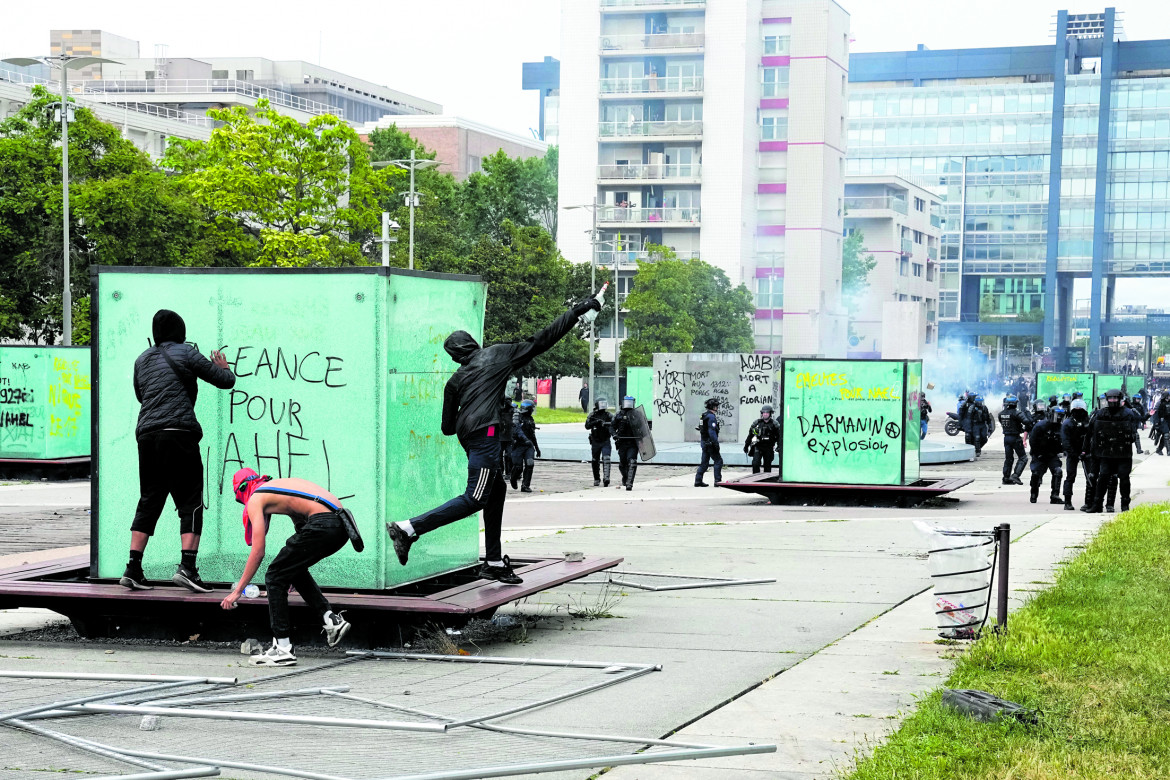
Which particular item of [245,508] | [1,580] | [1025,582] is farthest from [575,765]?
[1025,582]

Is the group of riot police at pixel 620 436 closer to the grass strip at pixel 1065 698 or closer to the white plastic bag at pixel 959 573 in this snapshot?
the grass strip at pixel 1065 698

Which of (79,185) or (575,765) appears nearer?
(575,765)

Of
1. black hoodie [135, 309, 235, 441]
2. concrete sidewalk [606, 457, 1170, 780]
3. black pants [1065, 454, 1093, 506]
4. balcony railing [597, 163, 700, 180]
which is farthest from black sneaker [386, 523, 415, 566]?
balcony railing [597, 163, 700, 180]

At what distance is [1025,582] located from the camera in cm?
1220

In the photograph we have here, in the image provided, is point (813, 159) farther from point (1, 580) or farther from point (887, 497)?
point (1, 580)

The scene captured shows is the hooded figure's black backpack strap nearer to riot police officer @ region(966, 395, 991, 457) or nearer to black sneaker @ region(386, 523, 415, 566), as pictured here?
black sneaker @ region(386, 523, 415, 566)

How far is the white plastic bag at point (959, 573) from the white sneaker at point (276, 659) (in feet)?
12.6

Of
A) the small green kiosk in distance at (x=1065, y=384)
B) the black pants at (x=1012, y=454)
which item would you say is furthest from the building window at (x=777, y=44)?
the black pants at (x=1012, y=454)

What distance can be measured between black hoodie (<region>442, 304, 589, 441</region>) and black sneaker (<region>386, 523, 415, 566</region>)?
0.73 meters

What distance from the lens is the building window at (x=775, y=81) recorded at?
8769 cm

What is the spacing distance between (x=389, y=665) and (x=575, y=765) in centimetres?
282

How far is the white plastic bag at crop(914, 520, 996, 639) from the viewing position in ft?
29.9

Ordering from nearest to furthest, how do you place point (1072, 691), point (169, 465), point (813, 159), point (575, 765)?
point (575, 765), point (1072, 691), point (169, 465), point (813, 159)

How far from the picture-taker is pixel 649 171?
87.1 meters
